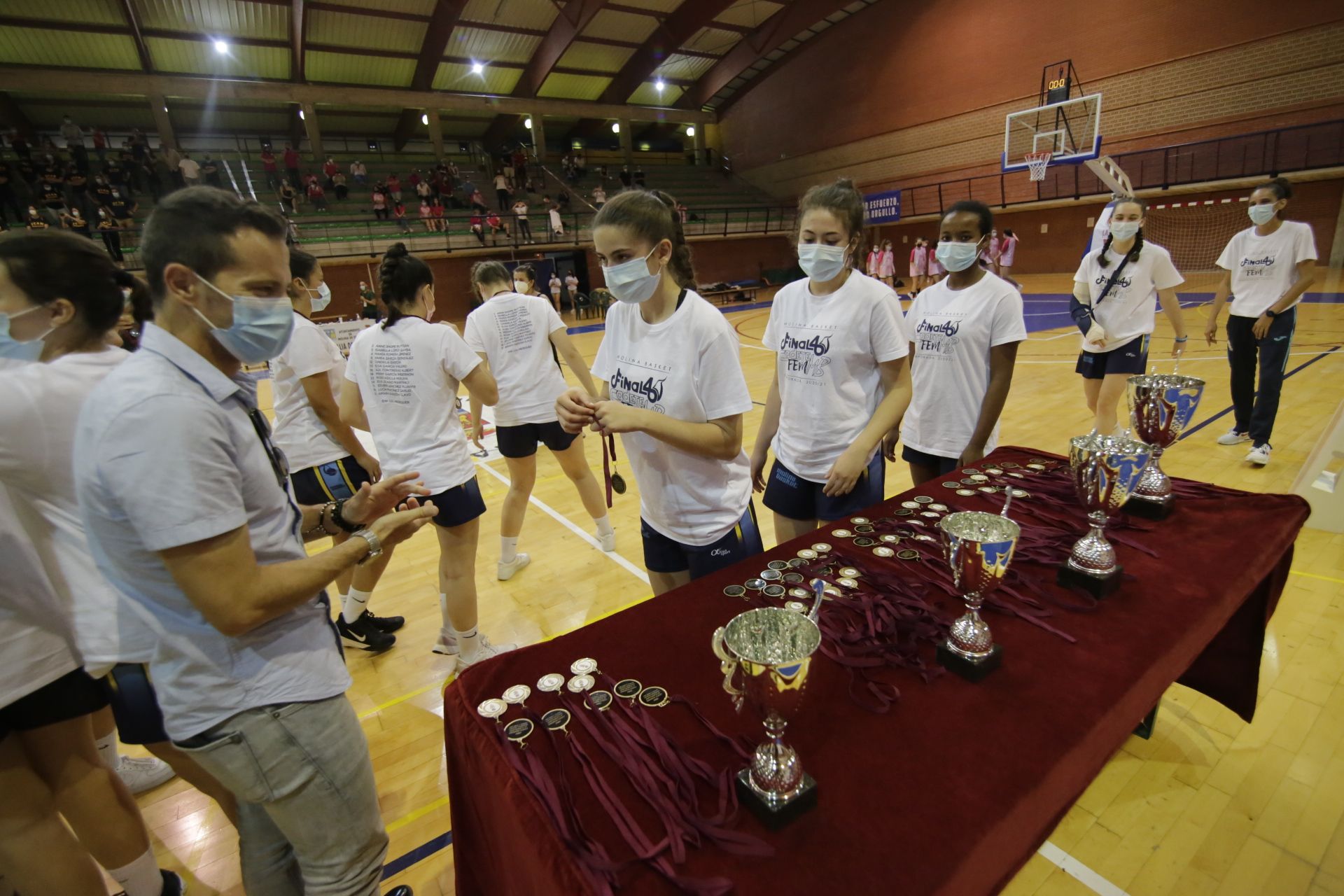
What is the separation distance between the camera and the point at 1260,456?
4000 millimetres

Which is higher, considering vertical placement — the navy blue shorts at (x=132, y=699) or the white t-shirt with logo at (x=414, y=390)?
the white t-shirt with logo at (x=414, y=390)

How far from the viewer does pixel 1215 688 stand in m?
1.85

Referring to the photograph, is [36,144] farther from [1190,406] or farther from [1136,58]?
[1136,58]

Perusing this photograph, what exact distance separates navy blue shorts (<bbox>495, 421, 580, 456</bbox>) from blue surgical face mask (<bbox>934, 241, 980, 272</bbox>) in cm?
207

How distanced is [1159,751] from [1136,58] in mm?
18868

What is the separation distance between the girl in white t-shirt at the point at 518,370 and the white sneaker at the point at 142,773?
64.8 inches

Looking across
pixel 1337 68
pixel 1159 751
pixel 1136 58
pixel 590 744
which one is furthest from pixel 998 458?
pixel 1136 58

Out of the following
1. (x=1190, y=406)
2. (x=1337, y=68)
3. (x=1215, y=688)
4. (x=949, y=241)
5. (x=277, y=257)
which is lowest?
(x=1215, y=688)

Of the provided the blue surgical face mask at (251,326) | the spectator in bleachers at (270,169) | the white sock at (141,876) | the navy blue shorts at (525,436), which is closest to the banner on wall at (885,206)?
the navy blue shorts at (525,436)

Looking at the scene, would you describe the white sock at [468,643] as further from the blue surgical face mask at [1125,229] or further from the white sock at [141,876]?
the blue surgical face mask at [1125,229]

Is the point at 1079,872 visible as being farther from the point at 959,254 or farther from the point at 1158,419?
the point at 959,254

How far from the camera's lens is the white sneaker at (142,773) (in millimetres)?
2232

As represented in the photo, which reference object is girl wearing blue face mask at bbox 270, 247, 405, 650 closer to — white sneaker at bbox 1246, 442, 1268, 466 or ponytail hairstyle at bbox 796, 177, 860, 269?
ponytail hairstyle at bbox 796, 177, 860, 269

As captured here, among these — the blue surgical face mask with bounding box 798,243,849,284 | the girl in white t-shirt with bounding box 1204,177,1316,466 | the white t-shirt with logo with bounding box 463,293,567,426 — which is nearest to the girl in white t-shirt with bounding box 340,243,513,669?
the white t-shirt with logo with bounding box 463,293,567,426
